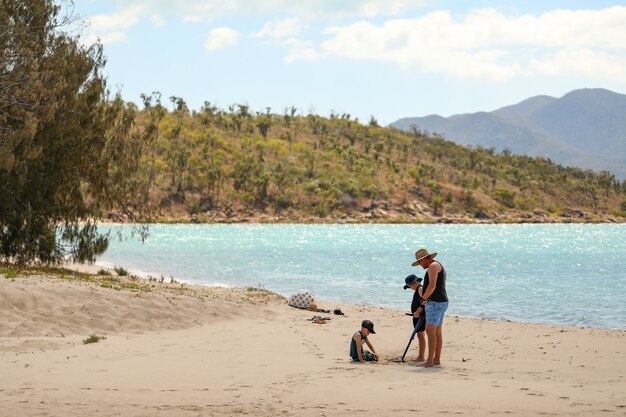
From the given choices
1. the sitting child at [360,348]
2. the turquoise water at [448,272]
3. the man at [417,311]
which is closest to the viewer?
the sitting child at [360,348]

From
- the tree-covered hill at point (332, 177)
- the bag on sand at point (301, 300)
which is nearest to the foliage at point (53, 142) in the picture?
the bag on sand at point (301, 300)

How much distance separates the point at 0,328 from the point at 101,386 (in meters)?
4.69

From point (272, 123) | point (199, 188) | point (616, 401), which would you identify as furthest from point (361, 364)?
point (272, 123)

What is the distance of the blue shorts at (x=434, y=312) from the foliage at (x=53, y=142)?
1317 cm

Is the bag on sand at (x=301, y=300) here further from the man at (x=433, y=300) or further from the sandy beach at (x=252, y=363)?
the man at (x=433, y=300)

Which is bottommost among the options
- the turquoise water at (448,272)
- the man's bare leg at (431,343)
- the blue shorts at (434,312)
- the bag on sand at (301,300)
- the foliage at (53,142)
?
the turquoise water at (448,272)

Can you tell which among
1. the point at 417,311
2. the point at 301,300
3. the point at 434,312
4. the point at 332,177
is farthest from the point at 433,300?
the point at 332,177

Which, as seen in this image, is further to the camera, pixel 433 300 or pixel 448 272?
pixel 448 272

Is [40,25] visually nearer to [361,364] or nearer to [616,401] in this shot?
[361,364]

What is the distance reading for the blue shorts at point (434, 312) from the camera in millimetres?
11922

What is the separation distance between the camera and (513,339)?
52.1ft

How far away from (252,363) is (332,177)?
12349 cm

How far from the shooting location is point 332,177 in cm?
13488

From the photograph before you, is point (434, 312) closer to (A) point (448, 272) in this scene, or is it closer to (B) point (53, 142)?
(B) point (53, 142)
